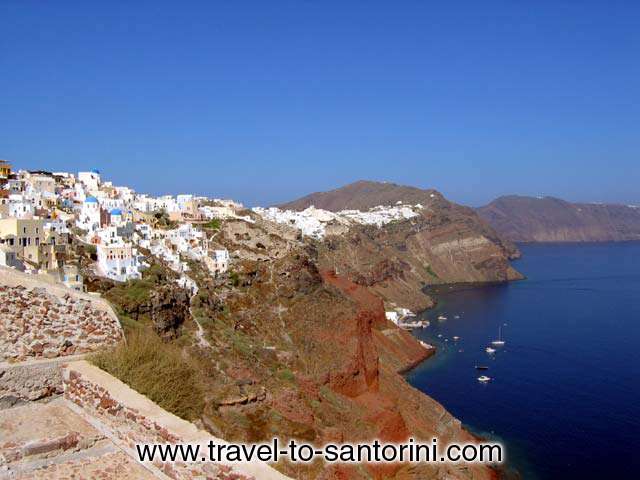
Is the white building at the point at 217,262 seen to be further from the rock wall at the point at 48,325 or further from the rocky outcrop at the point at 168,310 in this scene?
the rock wall at the point at 48,325

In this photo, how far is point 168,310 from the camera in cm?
2647

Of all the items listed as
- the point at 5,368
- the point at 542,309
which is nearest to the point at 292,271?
the point at 5,368

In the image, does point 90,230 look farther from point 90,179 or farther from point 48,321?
point 48,321

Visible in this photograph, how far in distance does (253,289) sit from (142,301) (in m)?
10.8

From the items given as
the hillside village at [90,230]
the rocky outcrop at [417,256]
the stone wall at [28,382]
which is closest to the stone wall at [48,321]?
the stone wall at [28,382]

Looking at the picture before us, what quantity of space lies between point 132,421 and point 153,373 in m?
1.38

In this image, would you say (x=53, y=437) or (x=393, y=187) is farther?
(x=393, y=187)

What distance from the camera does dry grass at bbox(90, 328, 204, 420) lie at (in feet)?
22.4

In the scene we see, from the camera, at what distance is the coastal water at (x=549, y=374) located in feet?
107

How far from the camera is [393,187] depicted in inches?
7613

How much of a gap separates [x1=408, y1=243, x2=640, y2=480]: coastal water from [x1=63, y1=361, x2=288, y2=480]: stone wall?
1156 inches

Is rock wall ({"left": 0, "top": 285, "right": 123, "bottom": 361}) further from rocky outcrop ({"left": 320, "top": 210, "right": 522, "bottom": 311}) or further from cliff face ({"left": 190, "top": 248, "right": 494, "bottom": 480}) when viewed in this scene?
rocky outcrop ({"left": 320, "top": 210, "right": 522, "bottom": 311})

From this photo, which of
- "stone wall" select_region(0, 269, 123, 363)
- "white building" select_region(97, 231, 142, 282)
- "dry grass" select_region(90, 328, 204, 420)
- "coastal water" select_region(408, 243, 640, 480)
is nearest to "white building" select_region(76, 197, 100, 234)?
"white building" select_region(97, 231, 142, 282)

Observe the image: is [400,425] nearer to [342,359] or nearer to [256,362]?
[342,359]
